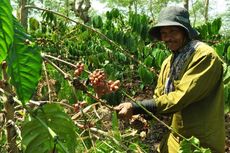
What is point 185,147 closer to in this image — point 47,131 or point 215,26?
point 47,131

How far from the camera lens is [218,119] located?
2076 millimetres

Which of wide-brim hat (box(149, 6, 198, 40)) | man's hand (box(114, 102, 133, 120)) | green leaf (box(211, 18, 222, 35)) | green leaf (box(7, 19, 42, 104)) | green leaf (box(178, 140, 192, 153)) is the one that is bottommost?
green leaf (box(211, 18, 222, 35))

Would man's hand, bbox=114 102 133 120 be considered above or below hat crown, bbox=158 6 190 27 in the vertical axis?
below

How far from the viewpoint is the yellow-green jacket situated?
6.41ft

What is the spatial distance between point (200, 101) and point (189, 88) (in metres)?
0.15

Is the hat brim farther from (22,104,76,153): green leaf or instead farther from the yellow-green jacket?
(22,104,76,153): green leaf

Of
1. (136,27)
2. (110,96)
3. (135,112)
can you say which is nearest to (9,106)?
(135,112)

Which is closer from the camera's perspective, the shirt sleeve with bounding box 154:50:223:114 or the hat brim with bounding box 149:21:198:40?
the shirt sleeve with bounding box 154:50:223:114

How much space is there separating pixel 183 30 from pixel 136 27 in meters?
3.62

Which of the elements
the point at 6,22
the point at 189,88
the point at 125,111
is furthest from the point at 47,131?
the point at 189,88

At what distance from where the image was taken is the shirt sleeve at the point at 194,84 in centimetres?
194

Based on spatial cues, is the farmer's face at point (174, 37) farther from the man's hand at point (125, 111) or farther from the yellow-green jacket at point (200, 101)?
the man's hand at point (125, 111)

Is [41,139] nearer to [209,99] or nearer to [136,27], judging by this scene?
[209,99]

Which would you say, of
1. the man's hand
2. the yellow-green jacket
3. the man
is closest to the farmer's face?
the man
